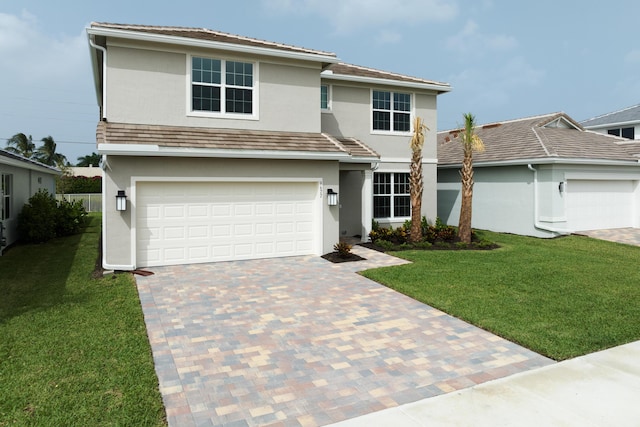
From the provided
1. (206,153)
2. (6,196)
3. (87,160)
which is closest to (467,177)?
(206,153)

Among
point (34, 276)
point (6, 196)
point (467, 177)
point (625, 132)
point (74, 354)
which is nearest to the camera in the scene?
point (74, 354)

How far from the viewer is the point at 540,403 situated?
4566 millimetres

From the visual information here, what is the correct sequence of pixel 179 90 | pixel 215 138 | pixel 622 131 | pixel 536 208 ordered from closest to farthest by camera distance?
1. pixel 215 138
2. pixel 179 90
3. pixel 536 208
4. pixel 622 131

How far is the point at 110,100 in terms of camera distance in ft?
37.6

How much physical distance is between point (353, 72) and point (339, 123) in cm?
207

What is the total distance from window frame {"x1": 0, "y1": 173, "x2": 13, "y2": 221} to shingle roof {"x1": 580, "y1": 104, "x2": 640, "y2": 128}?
35.3m

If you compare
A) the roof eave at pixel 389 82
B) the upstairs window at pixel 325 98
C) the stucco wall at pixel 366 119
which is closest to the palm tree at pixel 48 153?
the upstairs window at pixel 325 98

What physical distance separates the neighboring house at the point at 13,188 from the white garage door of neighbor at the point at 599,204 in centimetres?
2016

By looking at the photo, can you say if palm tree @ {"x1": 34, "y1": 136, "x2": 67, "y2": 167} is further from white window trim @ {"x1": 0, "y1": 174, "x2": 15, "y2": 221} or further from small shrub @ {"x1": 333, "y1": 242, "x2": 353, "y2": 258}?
small shrub @ {"x1": 333, "y1": 242, "x2": 353, "y2": 258}

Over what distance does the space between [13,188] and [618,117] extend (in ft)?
120

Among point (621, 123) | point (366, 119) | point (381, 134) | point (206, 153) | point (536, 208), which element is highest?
point (621, 123)

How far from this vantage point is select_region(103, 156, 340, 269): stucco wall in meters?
10.8

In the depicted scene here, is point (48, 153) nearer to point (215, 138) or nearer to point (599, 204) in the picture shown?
point (215, 138)

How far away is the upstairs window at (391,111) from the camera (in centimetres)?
1708
